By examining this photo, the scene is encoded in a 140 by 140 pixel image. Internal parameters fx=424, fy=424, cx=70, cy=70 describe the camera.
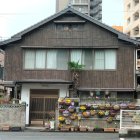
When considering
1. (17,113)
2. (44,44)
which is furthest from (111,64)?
(17,113)

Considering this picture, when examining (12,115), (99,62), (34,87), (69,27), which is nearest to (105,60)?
(99,62)

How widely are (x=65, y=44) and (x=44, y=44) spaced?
1733mm

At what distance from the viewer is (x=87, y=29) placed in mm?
34875

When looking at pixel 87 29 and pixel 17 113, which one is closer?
pixel 17 113

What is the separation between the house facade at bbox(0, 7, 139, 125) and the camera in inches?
1346

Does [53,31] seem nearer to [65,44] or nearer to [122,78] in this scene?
[65,44]

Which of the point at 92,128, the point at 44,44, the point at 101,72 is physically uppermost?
the point at 44,44

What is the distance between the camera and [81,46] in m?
34.4

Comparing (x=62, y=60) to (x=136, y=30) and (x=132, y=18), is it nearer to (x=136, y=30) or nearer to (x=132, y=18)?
(x=136, y=30)

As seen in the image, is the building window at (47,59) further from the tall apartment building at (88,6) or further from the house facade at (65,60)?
the tall apartment building at (88,6)

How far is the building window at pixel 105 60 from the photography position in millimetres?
34344

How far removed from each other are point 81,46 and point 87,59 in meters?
1.18

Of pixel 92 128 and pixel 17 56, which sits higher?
pixel 17 56

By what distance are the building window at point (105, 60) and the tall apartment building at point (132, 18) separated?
56.3 m
